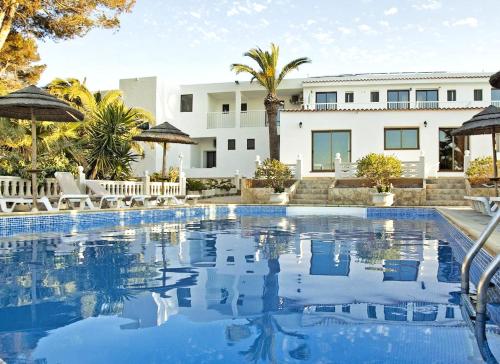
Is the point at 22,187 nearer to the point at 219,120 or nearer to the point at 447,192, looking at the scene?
the point at 447,192

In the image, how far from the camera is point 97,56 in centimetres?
2139

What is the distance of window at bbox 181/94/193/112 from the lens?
3064 centimetres

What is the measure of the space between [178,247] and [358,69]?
2898cm

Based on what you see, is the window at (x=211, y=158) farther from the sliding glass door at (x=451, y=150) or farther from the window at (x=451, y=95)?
the window at (x=451, y=95)

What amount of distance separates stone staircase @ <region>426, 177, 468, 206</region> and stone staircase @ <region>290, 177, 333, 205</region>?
4385 mm

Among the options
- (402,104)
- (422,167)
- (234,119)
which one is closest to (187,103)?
(234,119)

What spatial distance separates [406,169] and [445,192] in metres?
2.20

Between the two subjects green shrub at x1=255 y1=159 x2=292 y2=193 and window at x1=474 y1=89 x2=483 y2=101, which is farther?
window at x1=474 y1=89 x2=483 y2=101

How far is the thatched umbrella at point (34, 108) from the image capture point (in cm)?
1020

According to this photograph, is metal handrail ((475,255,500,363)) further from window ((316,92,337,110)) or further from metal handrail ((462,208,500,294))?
window ((316,92,337,110))

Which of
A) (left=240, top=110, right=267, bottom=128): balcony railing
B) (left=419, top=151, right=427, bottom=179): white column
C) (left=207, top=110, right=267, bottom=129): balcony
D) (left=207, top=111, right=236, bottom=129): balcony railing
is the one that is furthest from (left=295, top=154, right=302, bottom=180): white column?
(left=207, top=111, right=236, bottom=129): balcony railing

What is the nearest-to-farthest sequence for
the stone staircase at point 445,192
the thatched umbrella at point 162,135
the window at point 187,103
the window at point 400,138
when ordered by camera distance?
the thatched umbrella at point 162,135 → the stone staircase at point 445,192 → the window at point 400,138 → the window at point 187,103

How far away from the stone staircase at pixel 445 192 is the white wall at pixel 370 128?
10.3 ft

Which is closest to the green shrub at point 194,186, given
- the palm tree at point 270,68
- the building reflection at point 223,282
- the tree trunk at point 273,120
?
the tree trunk at point 273,120
